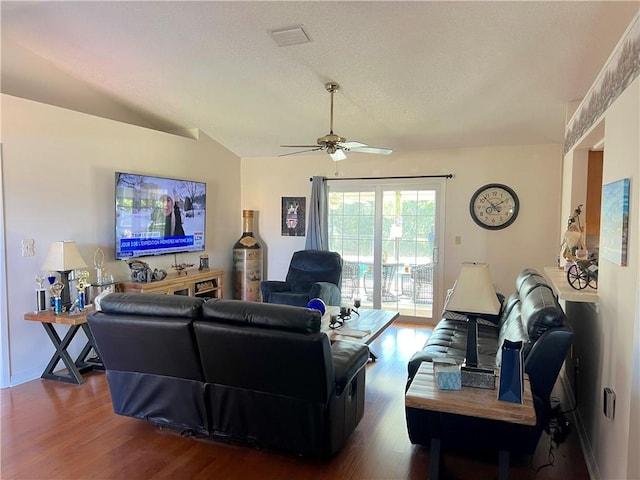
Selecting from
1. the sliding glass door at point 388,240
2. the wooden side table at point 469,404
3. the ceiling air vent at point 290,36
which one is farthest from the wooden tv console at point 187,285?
the wooden side table at point 469,404

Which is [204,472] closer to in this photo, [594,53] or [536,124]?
[594,53]

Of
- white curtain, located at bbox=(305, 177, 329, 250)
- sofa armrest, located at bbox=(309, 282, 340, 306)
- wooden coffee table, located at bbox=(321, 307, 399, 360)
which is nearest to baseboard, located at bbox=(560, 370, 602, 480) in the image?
wooden coffee table, located at bbox=(321, 307, 399, 360)

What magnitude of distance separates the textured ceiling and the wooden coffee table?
2159mm

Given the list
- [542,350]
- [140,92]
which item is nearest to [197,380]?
[542,350]

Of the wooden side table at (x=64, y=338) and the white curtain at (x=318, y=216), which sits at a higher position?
the white curtain at (x=318, y=216)

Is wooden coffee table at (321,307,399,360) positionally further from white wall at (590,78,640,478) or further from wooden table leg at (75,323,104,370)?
wooden table leg at (75,323,104,370)

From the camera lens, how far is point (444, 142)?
17.6 ft

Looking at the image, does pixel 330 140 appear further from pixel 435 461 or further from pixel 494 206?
pixel 494 206

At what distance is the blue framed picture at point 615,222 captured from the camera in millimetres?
1893

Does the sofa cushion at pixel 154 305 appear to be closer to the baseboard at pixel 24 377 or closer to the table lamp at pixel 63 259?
the table lamp at pixel 63 259

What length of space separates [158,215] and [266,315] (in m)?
3.22

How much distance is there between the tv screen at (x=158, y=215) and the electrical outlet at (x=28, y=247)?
82 centimetres

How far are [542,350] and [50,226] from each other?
162 inches

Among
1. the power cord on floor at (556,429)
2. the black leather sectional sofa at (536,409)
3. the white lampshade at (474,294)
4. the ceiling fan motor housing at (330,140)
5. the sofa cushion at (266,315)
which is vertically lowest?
the power cord on floor at (556,429)
